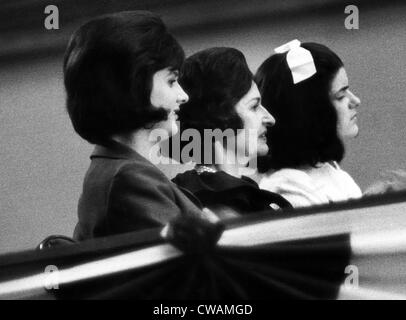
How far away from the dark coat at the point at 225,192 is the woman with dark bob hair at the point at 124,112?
143mm

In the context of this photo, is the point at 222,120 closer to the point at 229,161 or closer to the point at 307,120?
the point at 229,161

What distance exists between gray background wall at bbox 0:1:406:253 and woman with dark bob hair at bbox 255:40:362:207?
3cm

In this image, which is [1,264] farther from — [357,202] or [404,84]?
[404,84]

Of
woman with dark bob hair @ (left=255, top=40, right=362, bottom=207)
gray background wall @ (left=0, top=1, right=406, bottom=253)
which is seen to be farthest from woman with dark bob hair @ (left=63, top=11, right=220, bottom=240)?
woman with dark bob hair @ (left=255, top=40, right=362, bottom=207)

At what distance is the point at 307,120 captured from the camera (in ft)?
9.37

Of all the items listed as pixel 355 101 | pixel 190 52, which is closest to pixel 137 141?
pixel 190 52

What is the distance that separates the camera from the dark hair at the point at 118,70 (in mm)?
2516

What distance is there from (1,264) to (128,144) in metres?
0.42

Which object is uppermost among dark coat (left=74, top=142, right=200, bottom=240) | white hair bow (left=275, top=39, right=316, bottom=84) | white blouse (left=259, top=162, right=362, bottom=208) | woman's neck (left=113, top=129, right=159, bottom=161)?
white hair bow (left=275, top=39, right=316, bottom=84)

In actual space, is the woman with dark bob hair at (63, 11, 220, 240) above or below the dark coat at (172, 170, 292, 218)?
above

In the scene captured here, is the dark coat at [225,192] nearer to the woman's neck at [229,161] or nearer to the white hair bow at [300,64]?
the woman's neck at [229,161]

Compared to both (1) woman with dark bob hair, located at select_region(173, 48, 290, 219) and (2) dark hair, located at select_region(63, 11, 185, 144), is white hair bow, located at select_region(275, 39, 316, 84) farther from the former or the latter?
(2) dark hair, located at select_region(63, 11, 185, 144)

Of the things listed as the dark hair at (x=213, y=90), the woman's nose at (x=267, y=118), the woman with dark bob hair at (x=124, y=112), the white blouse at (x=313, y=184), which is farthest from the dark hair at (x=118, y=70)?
the white blouse at (x=313, y=184)

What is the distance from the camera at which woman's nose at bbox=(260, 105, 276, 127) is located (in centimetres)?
282
